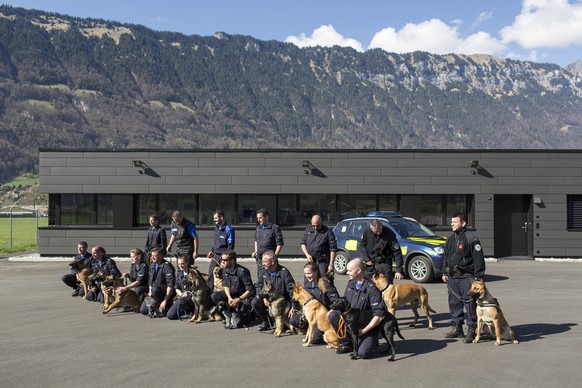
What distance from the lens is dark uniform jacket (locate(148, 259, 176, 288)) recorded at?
10297 millimetres

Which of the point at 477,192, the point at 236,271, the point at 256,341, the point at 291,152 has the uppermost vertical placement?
the point at 291,152

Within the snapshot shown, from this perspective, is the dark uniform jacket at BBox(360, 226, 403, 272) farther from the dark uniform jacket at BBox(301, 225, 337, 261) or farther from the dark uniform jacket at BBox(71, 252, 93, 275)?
the dark uniform jacket at BBox(71, 252, 93, 275)

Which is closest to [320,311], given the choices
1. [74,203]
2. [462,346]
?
[462,346]

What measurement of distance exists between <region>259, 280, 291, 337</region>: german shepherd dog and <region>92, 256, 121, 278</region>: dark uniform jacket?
3.97 meters

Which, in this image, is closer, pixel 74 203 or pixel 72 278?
pixel 72 278

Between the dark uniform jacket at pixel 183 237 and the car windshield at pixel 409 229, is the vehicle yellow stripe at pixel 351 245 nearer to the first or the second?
the car windshield at pixel 409 229

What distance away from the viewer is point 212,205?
22.6 metres

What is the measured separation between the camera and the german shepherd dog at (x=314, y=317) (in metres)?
7.80

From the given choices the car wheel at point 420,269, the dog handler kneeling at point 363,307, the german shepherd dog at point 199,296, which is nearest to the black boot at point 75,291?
the german shepherd dog at point 199,296

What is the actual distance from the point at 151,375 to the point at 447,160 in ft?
57.0

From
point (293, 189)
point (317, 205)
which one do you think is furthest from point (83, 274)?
point (317, 205)

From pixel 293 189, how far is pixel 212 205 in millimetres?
3014

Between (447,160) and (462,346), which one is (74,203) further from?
(462,346)

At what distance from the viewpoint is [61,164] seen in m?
22.4
